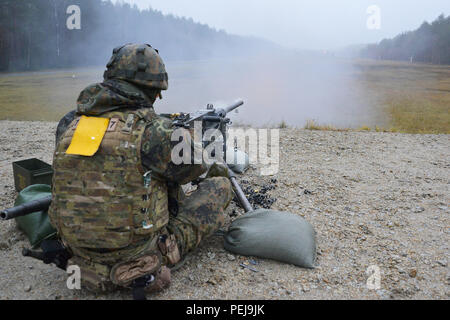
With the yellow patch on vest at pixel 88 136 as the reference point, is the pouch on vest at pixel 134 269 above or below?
below

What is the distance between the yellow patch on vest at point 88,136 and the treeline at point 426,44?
11445 mm

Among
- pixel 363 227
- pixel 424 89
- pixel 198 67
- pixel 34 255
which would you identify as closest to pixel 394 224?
pixel 363 227

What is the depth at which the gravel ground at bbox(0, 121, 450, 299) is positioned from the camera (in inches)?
99.8

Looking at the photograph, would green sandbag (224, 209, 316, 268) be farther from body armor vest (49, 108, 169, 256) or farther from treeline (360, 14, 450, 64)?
treeline (360, 14, 450, 64)

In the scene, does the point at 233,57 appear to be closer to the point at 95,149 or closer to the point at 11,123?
the point at 11,123

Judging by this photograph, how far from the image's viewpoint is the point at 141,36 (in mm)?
14227

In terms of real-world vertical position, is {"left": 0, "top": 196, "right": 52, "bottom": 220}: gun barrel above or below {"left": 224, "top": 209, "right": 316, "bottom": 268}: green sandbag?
above

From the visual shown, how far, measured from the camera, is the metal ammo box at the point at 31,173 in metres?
3.78

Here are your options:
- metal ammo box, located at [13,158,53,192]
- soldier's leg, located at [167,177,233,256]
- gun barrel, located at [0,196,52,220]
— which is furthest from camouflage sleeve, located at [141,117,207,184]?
metal ammo box, located at [13,158,53,192]

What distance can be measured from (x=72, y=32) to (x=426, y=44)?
464 inches

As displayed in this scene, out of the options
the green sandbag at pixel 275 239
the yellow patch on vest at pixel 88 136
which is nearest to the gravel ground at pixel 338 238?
the green sandbag at pixel 275 239

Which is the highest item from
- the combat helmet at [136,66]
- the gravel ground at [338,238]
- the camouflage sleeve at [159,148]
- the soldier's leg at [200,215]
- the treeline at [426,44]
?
the treeline at [426,44]

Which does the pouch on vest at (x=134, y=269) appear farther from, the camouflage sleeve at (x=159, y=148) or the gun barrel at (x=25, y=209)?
the gun barrel at (x=25, y=209)

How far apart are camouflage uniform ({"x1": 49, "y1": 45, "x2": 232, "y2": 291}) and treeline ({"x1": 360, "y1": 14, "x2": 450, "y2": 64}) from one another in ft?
36.6
